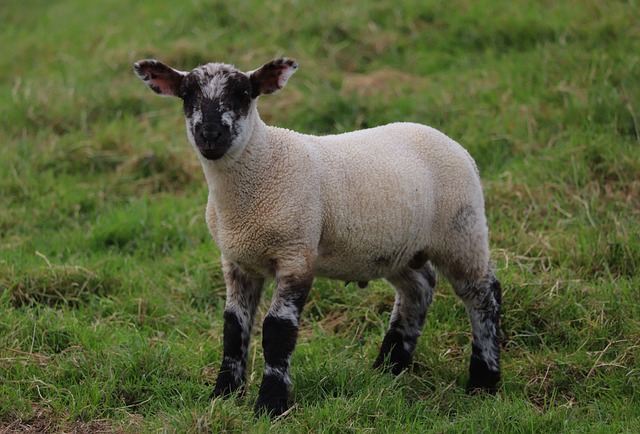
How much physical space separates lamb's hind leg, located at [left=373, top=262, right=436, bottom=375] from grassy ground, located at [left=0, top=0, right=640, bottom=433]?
152 millimetres

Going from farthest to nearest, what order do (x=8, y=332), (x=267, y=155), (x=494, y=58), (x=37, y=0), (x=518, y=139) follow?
1. (x=37, y=0)
2. (x=494, y=58)
3. (x=518, y=139)
4. (x=8, y=332)
5. (x=267, y=155)

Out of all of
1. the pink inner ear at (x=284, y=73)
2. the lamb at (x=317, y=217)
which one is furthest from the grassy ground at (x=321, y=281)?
the pink inner ear at (x=284, y=73)

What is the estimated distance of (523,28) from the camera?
10117mm

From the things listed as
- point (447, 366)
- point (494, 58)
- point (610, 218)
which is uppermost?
point (494, 58)

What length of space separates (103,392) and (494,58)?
6295 millimetres

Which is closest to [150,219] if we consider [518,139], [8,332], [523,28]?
[8,332]

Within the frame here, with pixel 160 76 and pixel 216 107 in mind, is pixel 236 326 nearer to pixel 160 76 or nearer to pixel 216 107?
pixel 216 107

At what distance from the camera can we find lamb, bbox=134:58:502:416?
4895mm

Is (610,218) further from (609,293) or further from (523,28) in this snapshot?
(523,28)

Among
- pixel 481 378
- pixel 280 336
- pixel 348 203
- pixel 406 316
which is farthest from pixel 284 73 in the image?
pixel 481 378

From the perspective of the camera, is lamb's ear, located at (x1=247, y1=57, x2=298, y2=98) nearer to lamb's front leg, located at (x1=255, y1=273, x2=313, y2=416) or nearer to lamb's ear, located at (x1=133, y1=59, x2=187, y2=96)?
lamb's ear, located at (x1=133, y1=59, x2=187, y2=96)

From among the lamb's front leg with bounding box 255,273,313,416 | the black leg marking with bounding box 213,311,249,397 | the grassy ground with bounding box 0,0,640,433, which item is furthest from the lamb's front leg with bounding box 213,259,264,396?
the lamb's front leg with bounding box 255,273,313,416

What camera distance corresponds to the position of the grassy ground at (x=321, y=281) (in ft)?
17.1

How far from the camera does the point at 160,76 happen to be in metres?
5.09
